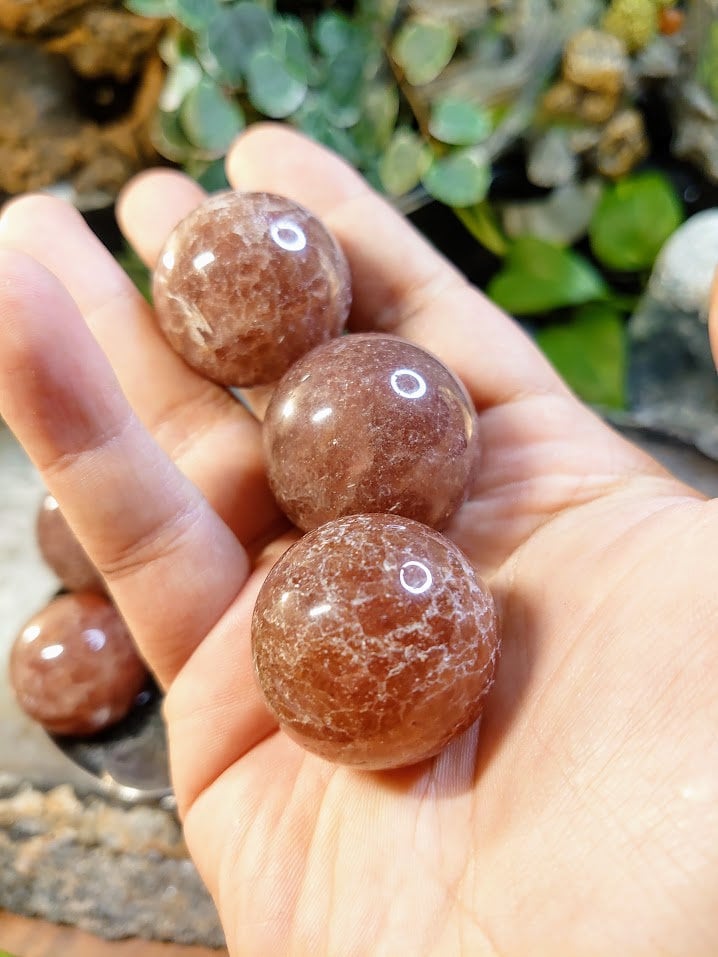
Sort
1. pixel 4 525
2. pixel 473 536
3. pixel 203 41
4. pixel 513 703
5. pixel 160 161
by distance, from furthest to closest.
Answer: pixel 160 161 < pixel 4 525 < pixel 203 41 < pixel 473 536 < pixel 513 703

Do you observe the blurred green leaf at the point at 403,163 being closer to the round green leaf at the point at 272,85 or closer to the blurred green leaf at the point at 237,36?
the round green leaf at the point at 272,85

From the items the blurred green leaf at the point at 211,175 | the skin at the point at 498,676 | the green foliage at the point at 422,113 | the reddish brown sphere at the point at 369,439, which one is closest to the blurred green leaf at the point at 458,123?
the green foliage at the point at 422,113

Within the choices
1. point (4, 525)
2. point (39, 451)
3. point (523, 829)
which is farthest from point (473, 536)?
point (4, 525)

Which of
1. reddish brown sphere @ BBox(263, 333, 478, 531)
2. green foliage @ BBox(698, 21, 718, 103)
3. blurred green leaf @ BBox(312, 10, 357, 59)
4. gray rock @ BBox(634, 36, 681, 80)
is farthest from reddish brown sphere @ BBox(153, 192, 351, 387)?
green foliage @ BBox(698, 21, 718, 103)

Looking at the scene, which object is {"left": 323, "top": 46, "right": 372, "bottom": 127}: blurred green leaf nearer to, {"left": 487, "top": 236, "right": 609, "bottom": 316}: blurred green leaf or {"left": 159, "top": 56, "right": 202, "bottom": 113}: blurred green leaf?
{"left": 159, "top": 56, "right": 202, "bottom": 113}: blurred green leaf

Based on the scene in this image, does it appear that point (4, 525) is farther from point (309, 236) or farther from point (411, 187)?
point (411, 187)
